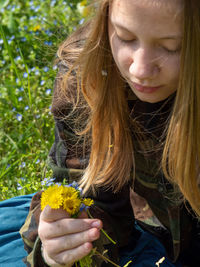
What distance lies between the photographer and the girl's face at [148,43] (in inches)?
46.8

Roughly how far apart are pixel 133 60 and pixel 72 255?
0.55 metres

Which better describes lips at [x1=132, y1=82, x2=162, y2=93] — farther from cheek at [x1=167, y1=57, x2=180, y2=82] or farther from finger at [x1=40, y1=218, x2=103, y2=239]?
finger at [x1=40, y1=218, x2=103, y2=239]

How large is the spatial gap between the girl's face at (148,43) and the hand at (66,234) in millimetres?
388

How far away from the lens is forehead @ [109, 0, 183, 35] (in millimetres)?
1170

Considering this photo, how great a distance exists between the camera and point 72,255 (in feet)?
4.42

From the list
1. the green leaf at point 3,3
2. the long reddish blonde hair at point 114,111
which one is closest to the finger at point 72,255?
the long reddish blonde hair at point 114,111

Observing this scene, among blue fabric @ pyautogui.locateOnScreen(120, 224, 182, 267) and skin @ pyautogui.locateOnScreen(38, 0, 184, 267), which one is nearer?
skin @ pyautogui.locateOnScreen(38, 0, 184, 267)

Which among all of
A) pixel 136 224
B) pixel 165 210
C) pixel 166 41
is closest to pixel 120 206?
pixel 165 210

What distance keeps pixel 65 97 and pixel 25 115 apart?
2.84 ft

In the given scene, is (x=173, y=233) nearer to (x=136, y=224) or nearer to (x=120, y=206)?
(x=120, y=206)

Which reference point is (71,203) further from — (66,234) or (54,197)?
(66,234)

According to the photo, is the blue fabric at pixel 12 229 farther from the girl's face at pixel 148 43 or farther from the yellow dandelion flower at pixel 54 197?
the girl's face at pixel 148 43

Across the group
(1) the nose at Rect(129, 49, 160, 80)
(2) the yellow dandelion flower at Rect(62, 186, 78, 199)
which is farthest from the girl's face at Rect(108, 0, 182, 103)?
(2) the yellow dandelion flower at Rect(62, 186, 78, 199)

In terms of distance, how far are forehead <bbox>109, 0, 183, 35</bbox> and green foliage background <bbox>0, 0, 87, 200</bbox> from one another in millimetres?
690
